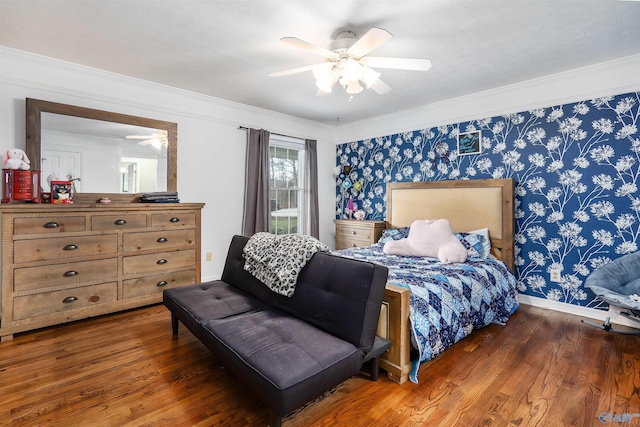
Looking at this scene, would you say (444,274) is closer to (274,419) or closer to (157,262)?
(274,419)

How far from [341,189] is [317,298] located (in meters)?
3.57

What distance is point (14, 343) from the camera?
7.82 ft

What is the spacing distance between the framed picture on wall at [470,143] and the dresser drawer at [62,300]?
13.4ft

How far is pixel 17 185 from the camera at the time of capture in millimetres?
2590

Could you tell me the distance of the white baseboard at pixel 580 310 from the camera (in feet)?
9.24

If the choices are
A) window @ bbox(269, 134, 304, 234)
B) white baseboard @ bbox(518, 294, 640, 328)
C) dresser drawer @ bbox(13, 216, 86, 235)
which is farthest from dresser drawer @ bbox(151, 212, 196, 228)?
white baseboard @ bbox(518, 294, 640, 328)

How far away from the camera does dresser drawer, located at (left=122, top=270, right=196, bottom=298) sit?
2.97 metres

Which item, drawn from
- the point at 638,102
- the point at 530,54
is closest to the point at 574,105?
the point at 638,102

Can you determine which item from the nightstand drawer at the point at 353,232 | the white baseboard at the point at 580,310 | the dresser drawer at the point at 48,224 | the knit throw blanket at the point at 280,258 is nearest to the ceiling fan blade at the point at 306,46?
the knit throw blanket at the point at 280,258

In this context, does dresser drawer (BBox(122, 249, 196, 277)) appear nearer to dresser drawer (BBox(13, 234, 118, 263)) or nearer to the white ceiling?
dresser drawer (BBox(13, 234, 118, 263))

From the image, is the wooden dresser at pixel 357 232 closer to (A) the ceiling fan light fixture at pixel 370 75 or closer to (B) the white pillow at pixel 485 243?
(B) the white pillow at pixel 485 243

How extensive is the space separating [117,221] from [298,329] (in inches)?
86.0

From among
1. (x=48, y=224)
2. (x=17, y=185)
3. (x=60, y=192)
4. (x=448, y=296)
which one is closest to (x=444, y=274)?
(x=448, y=296)

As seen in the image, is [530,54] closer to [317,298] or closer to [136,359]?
[317,298]
